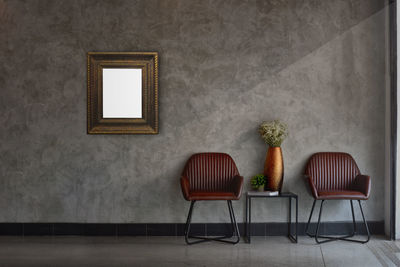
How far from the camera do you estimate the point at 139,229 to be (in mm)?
4727

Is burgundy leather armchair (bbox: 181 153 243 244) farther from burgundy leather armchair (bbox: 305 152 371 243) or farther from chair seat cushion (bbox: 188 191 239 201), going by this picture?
burgundy leather armchair (bbox: 305 152 371 243)

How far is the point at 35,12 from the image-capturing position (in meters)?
4.73

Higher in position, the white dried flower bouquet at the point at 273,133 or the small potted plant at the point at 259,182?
the white dried flower bouquet at the point at 273,133

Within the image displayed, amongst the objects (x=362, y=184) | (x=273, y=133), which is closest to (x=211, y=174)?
(x=273, y=133)

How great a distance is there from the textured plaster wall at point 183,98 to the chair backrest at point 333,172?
18 cm

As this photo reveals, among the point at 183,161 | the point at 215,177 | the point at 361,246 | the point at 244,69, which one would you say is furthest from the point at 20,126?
the point at 361,246

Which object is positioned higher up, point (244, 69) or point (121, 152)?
point (244, 69)

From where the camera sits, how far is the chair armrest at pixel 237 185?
4.27 metres

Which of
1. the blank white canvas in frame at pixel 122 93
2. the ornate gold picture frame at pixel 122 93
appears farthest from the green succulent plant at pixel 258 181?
the blank white canvas in frame at pixel 122 93

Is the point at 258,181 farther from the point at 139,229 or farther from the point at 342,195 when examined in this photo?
the point at 139,229

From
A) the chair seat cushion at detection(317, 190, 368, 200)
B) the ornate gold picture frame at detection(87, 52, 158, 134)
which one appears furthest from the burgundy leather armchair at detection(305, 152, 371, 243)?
the ornate gold picture frame at detection(87, 52, 158, 134)

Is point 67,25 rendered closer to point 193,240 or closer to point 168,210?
point 168,210

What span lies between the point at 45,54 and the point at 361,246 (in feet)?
14.3

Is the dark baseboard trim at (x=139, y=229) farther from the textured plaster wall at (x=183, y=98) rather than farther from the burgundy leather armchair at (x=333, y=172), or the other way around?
the burgundy leather armchair at (x=333, y=172)
